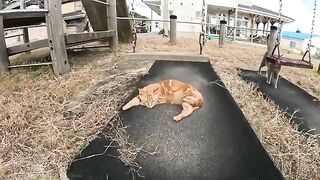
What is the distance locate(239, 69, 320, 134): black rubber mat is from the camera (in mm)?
3770

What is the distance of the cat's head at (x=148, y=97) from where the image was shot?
3.28 metres

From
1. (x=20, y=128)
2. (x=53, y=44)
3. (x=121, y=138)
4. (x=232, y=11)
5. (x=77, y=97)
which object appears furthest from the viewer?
(x=232, y=11)

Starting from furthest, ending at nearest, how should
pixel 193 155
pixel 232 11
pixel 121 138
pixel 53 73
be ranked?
pixel 232 11
pixel 53 73
pixel 121 138
pixel 193 155

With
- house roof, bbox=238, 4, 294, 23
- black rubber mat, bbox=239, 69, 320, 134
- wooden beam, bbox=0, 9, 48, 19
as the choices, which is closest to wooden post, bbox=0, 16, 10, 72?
wooden beam, bbox=0, 9, 48, 19

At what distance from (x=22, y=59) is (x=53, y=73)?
1903 mm

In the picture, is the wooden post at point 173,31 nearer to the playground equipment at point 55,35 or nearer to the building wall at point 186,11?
the playground equipment at point 55,35

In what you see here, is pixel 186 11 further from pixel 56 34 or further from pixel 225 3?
pixel 56 34

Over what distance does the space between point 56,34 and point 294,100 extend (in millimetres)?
3274

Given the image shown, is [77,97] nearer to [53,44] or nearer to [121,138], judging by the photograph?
[53,44]

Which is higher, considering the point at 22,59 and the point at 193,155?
the point at 22,59

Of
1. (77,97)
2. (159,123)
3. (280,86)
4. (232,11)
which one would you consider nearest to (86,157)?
(159,123)

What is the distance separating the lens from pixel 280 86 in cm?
460

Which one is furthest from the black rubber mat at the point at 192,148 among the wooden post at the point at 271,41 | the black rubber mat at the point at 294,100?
the wooden post at the point at 271,41

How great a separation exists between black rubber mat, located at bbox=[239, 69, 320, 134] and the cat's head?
66.2 inches
